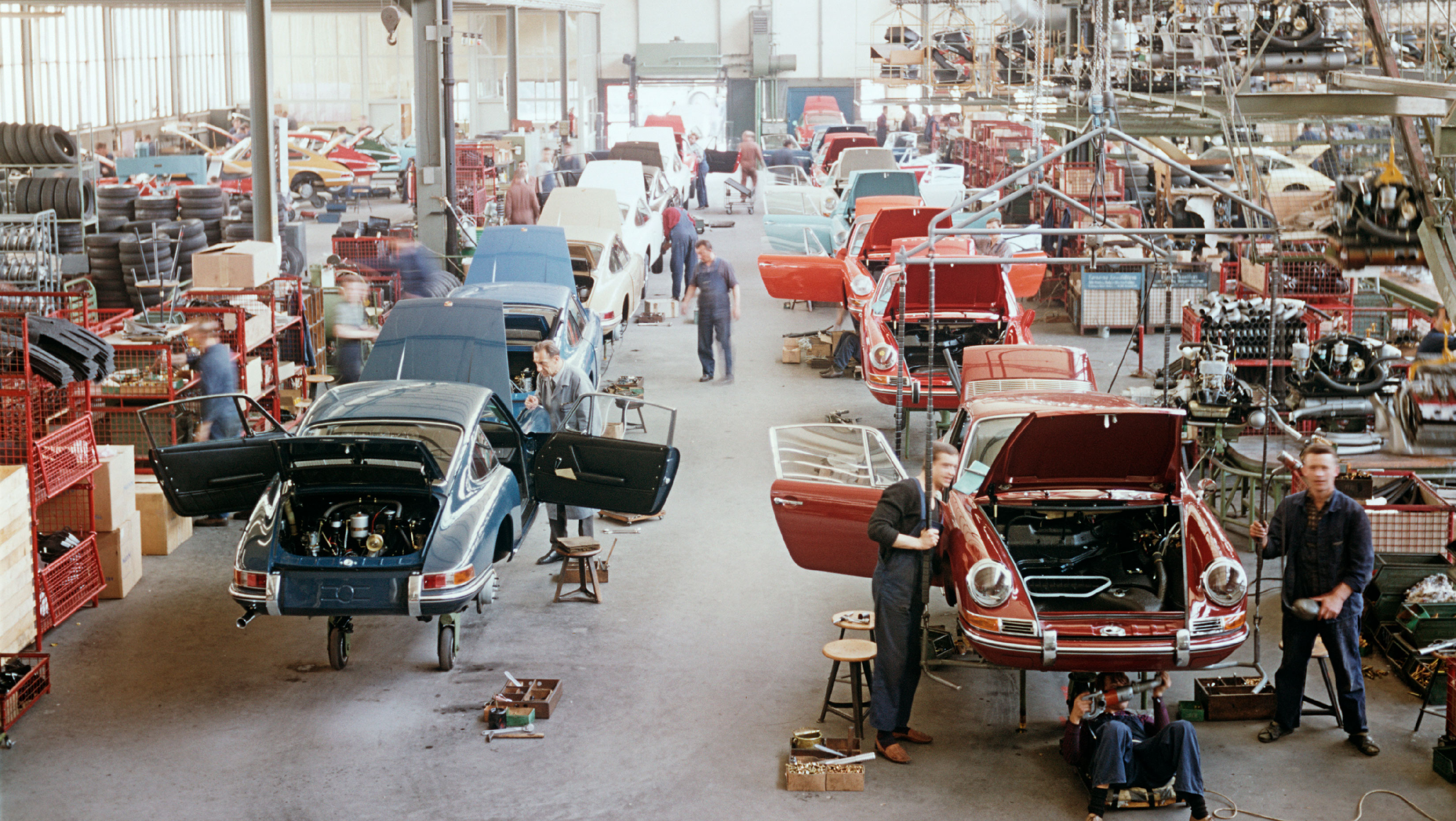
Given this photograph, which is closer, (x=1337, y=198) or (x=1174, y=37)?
(x=1337, y=198)

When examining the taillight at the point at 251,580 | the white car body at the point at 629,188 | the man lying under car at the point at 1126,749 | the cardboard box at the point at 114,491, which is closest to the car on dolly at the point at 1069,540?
the man lying under car at the point at 1126,749

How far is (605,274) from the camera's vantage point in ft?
53.8

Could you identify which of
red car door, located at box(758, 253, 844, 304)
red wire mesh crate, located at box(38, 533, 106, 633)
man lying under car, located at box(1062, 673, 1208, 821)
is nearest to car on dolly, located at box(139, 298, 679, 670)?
red wire mesh crate, located at box(38, 533, 106, 633)

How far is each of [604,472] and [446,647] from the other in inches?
58.5

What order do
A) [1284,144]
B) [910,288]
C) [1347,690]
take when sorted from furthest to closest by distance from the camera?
[910,288] < [1284,144] < [1347,690]

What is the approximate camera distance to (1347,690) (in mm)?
7285

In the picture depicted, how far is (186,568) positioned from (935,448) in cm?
586

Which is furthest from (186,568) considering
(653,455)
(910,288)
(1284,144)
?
(1284,144)

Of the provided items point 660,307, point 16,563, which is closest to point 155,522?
point 16,563

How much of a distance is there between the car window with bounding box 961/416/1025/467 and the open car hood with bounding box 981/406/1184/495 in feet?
1.11

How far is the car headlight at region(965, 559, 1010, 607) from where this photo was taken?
7.07 metres

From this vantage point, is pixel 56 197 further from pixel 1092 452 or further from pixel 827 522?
pixel 1092 452

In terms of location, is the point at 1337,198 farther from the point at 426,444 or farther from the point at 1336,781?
the point at 426,444

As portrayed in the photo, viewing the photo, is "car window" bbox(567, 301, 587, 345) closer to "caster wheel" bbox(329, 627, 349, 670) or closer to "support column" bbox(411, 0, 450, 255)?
"support column" bbox(411, 0, 450, 255)
